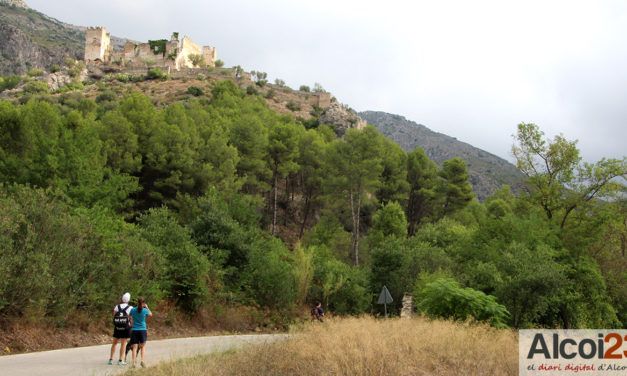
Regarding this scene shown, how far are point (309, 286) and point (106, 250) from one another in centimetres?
1354

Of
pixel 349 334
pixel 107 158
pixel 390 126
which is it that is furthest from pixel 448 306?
pixel 390 126

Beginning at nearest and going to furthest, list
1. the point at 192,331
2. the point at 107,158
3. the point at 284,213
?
the point at 192,331, the point at 107,158, the point at 284,213

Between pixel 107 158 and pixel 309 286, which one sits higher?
pixel 107 158

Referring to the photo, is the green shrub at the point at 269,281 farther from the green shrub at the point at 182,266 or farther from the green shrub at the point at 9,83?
the green shrub at the point at 9,83

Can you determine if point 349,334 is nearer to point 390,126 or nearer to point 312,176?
point 312,176

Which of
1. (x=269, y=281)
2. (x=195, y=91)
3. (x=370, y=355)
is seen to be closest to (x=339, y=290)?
(x=269, y=281)

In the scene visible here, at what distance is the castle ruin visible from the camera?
368 feet

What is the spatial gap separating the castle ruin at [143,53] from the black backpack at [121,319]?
332 feet

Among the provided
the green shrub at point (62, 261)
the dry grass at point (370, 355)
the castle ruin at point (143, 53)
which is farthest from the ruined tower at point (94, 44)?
the dry grass at point (370, 355)

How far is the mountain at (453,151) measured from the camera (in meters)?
113

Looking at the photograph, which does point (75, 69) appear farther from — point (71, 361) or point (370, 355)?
point (370, 355)

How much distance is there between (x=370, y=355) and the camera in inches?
407

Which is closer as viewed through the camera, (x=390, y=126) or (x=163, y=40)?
(x=163, y=40)

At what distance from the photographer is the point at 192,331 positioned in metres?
23.0
